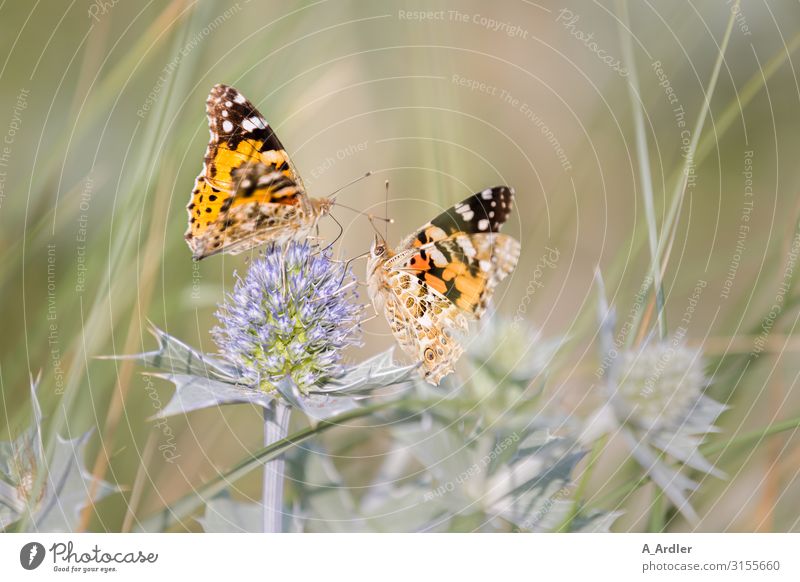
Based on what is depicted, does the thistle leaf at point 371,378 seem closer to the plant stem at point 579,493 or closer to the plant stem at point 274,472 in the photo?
the plant stem at point 274,472

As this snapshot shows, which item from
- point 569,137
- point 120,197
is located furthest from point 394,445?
point 569,137

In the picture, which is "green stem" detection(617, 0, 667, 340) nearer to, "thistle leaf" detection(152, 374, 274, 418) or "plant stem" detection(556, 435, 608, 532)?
"plant stem" detection(556, 435, 608, 532)

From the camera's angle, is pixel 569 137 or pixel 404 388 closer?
pixel 404 388

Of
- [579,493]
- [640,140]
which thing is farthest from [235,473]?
[640,140]

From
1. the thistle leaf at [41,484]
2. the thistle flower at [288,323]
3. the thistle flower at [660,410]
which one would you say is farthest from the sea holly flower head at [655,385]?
the thistle leaf at [41,484]
